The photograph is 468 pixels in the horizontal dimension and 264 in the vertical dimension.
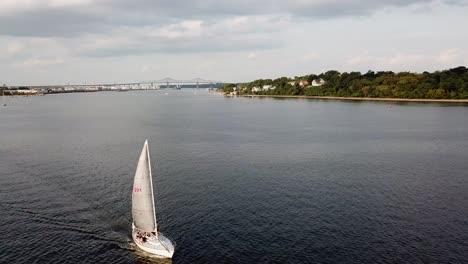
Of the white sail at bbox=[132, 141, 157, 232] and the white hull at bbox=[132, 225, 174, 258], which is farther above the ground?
the white sail at bbox=[132, 141, 157, 232]

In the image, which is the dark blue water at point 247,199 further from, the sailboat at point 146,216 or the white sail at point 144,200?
the white sail at point 144,200

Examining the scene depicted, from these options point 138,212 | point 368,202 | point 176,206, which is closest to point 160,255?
point 138,212

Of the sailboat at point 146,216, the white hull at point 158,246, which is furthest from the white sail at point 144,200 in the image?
the white hull at point 158,246

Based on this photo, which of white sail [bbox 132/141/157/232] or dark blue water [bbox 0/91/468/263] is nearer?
white sail [bbox 132/141/157/232]

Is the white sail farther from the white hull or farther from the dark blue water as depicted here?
the dark blue water

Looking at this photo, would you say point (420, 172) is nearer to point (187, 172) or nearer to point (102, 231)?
point (187, 172)

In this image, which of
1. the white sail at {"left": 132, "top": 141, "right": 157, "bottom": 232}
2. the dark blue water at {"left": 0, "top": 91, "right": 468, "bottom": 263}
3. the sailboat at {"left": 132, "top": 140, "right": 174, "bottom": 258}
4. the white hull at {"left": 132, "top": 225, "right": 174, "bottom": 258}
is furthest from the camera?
the dark blue water at {"left": 0, "top": 91, "right": 468, "bottom": 263}

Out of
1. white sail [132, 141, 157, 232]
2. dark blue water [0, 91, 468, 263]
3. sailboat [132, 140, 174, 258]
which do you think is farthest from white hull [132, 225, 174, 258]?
white sail [132, 141, 157, 232]
